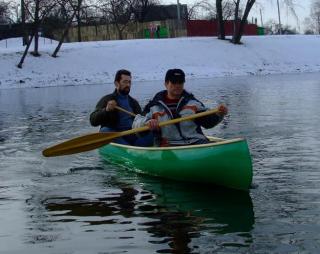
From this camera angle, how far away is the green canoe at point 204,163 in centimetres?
768

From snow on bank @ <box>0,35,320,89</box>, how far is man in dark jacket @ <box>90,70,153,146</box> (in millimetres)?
30605

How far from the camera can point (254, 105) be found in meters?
20.5

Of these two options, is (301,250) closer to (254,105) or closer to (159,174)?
(159,174)

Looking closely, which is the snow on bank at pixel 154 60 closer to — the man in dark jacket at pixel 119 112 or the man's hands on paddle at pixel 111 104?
the man in dark jacket at pixel 119 112

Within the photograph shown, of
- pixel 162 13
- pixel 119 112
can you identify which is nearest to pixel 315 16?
pixel 162 13

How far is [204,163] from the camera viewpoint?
26.3 ft

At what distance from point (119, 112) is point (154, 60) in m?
36.0

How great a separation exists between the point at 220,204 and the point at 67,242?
204 centimetres

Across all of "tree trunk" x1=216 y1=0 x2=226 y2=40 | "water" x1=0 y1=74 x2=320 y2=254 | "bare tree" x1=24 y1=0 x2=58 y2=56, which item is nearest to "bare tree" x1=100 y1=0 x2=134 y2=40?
"tree trunk" x1=216 y1=0 x2=226 y2=40

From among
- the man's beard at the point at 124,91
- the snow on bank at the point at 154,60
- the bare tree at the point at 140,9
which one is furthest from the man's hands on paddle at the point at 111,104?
the bare tree at the point at 140,9

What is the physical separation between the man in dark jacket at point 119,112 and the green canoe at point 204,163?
942 millimetres

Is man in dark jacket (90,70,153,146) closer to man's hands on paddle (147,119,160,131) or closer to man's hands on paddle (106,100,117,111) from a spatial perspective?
man's hands on paddle (106,100,117,111)

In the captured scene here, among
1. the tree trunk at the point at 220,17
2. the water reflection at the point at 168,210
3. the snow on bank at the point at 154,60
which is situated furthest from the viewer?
the tree trunk at the point at 220,17

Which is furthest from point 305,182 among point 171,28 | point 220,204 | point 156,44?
point 171,28
